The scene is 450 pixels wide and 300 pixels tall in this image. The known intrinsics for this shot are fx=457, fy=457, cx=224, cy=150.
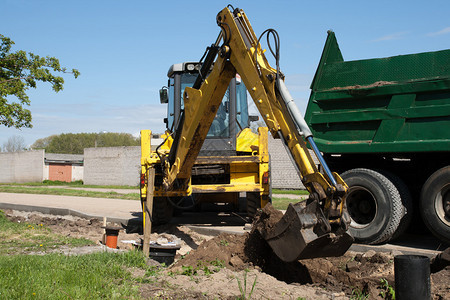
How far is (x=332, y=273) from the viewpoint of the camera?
5871 mm

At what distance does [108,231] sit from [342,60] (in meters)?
5.04

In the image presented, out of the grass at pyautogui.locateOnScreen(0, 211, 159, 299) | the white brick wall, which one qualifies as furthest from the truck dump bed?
the white brick wall

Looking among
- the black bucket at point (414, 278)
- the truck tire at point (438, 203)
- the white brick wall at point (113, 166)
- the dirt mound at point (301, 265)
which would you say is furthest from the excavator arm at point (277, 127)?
the white brick wall at point (113, 166)

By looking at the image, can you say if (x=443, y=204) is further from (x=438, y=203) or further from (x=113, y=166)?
(x=113, y=166)

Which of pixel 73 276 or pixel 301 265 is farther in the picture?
pixel 301 265

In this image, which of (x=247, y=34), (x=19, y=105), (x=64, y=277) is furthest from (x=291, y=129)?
(x=19, y=105)

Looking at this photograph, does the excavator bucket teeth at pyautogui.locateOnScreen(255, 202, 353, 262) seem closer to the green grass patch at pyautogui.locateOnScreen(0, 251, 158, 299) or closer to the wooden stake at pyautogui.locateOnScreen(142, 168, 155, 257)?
the green grass patch at pyautogui.locateOnScreen(0, 251, 158, 299)

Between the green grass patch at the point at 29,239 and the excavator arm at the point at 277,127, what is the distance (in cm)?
261

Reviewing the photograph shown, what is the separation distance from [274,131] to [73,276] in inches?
109

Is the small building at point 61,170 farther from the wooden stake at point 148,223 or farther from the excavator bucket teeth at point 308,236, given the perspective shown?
the excavator bucket teeth at point 308,236

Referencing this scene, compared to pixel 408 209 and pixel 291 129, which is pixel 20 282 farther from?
pixel 408 209

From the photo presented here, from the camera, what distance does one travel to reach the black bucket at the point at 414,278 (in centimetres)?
407

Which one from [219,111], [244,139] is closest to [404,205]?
[244,139]

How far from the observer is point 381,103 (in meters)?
7.48
